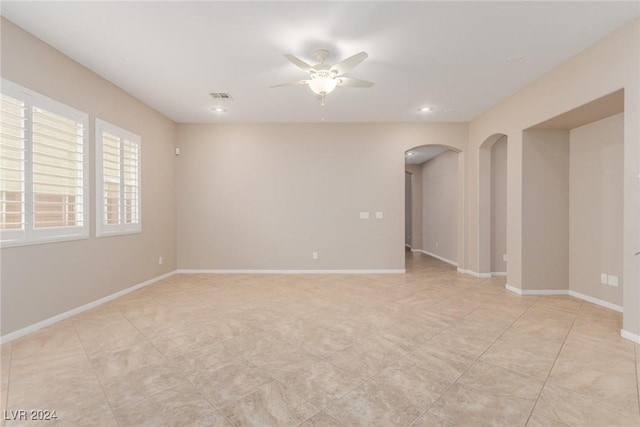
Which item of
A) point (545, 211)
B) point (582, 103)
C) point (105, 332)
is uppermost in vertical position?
point (582, 103)

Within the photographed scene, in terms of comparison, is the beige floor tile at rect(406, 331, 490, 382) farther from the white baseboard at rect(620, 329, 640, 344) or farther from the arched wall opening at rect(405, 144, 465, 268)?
the arched wall opening at rect(405, 144, 465, 268)

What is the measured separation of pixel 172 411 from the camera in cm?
173

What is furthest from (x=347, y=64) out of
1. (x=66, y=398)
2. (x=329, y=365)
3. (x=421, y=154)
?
(x=421, y=154)

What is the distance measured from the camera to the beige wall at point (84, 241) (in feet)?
9.07

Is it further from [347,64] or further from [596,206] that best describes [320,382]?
[596,206]

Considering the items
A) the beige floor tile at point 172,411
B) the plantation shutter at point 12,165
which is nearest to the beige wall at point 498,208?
the beige floor tile at point 172,411

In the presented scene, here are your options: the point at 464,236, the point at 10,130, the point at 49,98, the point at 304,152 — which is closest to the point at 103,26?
the point at 49,98

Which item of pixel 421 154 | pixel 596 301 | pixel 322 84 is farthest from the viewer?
pixel 421 154

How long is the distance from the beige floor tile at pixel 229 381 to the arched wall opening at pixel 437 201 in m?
5.12

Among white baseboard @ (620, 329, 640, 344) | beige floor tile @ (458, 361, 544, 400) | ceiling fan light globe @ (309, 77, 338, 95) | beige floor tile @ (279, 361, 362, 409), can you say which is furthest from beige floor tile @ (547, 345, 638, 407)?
ceiling fan light globe @ (309, 77, 338, 95)

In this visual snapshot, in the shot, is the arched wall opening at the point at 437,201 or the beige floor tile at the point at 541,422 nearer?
the beige floor tile at the point at 541,422

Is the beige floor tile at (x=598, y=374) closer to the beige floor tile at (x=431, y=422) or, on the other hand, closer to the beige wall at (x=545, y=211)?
the beige floor tile at (x=431, y=422)

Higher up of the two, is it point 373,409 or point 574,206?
point 574,206

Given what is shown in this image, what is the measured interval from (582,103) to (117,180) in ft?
19.9
